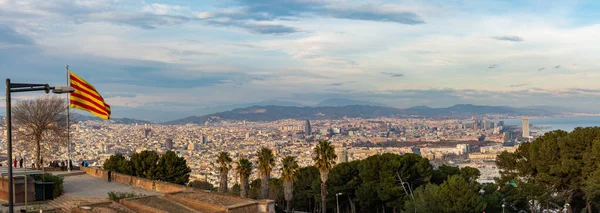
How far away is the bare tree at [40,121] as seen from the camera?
27.9 meters

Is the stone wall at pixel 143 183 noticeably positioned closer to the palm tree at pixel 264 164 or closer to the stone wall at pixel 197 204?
the stone wall at pixel 197 204

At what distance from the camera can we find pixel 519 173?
34.3m

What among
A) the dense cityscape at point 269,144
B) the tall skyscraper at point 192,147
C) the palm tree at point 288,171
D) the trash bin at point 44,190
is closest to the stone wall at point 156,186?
the trash bin at point 44,190

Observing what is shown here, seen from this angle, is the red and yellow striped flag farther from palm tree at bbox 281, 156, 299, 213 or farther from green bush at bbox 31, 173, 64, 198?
palm tree at bbox 281, 156, 299, 213

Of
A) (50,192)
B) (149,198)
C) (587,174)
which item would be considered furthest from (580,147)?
(50,192)

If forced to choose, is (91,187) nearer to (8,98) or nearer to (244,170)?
(244,170)

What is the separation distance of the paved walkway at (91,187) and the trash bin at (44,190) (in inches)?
37.2

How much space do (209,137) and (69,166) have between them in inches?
3990

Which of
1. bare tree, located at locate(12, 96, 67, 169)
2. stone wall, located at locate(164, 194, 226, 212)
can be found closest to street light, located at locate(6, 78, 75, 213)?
stone wall, located at locate(164, 194, 226, 212)

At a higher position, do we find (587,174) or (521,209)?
(587,174)

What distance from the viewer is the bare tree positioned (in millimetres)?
27922

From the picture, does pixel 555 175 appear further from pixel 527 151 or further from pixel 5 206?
pixel 5 206

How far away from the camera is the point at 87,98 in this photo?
21.0 m

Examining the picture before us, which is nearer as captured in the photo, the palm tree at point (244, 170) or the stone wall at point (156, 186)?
the stone wall at point (156, 186)
